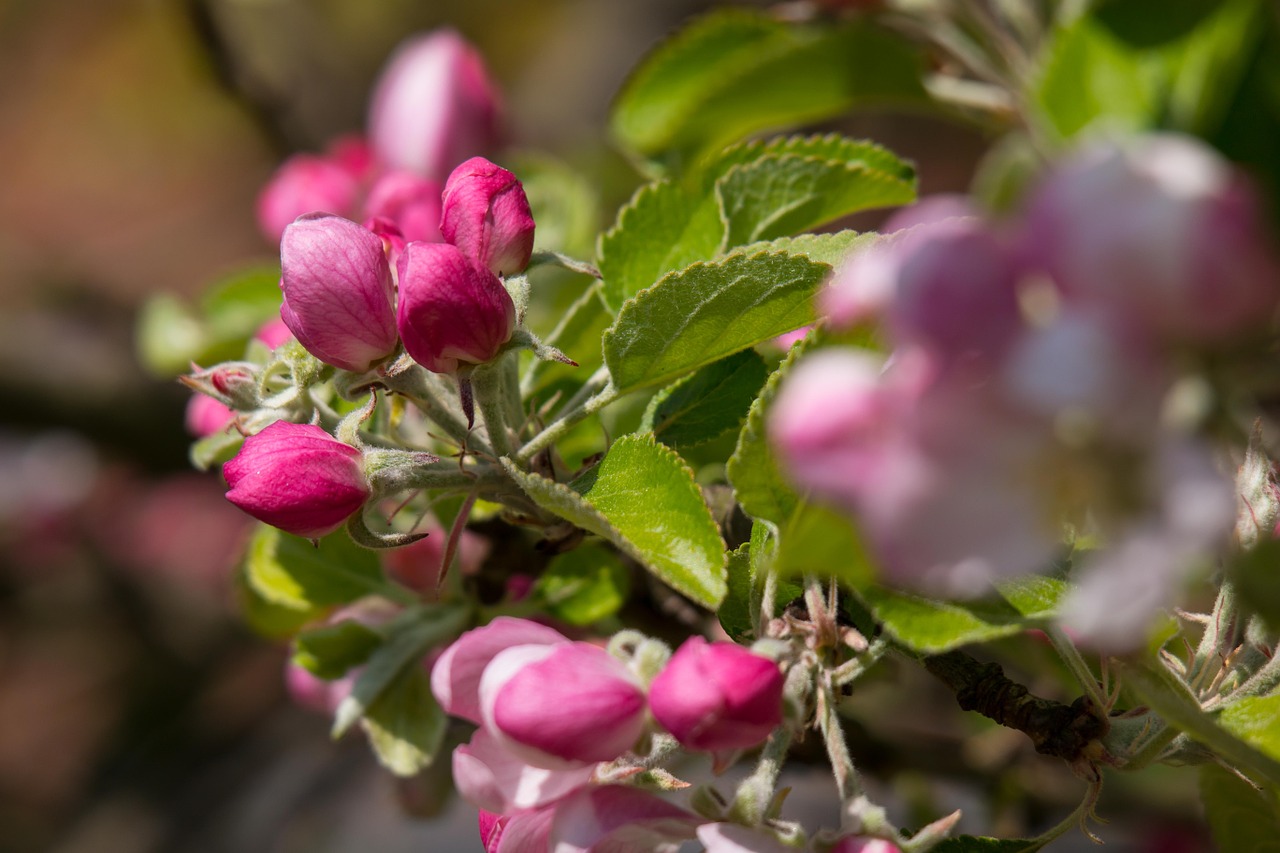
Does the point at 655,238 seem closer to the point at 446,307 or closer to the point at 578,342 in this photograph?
the point at 578,342

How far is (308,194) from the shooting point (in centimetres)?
111

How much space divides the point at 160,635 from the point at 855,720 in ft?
6.61

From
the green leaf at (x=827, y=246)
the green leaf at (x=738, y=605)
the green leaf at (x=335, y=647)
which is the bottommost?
the green leaf at (x=335, y=647)

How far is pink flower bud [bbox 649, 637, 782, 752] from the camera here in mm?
500

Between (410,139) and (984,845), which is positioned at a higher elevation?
(410,139)

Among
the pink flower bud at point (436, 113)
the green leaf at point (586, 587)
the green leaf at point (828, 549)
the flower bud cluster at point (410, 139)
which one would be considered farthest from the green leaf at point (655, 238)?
the pink flower bud at point (436, 113)

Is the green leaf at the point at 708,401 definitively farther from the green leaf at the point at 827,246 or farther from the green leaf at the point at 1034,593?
the green leaf at the point at 1034,593

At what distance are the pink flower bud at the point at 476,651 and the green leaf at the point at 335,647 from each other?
0.66 feet

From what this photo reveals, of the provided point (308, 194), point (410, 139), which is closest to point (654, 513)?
point (308, 194)

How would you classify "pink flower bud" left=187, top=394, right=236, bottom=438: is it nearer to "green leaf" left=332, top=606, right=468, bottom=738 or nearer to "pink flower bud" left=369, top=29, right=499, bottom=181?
"green leaf" left=332, top=606, right=468, bottom=738

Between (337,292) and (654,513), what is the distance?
0.19 meters

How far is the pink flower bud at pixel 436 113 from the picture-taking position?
1220 mm

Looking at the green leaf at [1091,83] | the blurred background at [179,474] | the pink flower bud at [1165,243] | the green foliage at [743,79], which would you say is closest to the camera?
the pink flower bud at [1165,243]

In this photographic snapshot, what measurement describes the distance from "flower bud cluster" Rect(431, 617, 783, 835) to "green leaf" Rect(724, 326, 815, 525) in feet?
0.22
